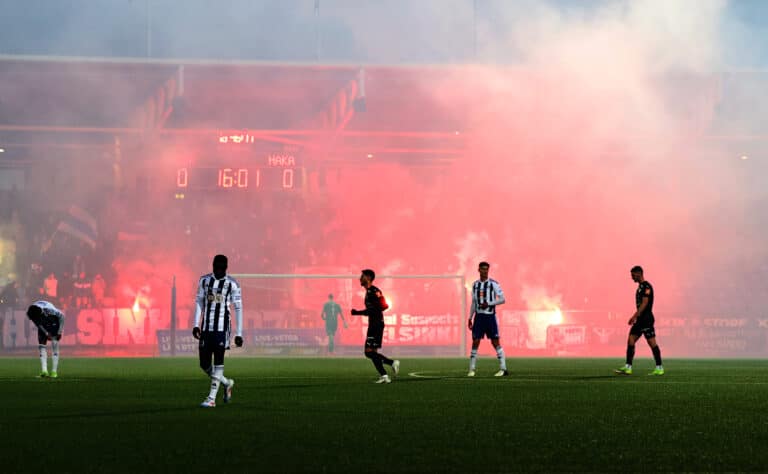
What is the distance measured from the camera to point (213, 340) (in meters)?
11.0

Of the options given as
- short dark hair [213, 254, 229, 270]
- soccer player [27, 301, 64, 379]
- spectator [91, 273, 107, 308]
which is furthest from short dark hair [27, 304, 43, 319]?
spectator [91, 273, 107, 308]

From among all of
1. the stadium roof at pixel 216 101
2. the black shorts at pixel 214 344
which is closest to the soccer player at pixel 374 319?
the black shorts at pixel 214 344

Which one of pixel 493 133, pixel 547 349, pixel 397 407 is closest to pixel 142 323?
pixel 547 349

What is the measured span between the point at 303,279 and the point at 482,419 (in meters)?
25.8

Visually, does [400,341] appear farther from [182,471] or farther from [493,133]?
[182,471]

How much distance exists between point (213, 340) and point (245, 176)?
26.7 m

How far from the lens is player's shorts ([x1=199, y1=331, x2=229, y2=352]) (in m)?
11.0

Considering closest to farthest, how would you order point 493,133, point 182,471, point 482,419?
point 182,471
point 482,419
point 493,133

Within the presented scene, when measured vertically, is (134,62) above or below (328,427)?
above

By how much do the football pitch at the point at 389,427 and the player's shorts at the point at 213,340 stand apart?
2.04 feet

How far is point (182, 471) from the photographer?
6.31 m

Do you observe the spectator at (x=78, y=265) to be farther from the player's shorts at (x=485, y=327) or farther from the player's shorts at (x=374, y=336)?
the player's shorts at (x=374, y=336)

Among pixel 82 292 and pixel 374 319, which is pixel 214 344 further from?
pixel 82 292

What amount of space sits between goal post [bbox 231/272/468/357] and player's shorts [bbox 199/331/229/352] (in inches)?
826
